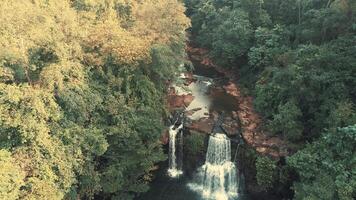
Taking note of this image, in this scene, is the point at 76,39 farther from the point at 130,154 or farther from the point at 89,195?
the point at 89,195

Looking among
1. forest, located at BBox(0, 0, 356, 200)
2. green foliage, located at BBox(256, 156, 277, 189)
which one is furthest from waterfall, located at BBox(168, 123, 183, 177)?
green foliage, located at BBox(256, 156, 277, 189)

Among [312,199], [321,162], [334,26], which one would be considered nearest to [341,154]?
[321,162]

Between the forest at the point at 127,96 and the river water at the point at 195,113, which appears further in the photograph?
the river water at the point at 195,113

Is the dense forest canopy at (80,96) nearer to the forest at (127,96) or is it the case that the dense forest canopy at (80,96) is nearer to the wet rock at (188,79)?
the forest at (127,96)

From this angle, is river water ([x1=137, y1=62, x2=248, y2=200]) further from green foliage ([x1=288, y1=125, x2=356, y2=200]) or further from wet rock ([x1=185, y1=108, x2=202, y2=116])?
green foliage ([x1=288, y1=125, x2=356, y2=200])

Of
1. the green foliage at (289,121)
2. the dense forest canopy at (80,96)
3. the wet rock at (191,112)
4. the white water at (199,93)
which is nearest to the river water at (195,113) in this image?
the white water at (199,93)

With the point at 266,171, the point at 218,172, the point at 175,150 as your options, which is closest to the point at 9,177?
the point at 175,150
